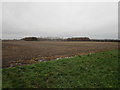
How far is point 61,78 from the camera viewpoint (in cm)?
882

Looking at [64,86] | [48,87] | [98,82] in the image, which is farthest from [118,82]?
[48,87]

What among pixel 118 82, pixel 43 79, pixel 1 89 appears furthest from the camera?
pixel 43 79

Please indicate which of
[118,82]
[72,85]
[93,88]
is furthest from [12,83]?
[118,82]

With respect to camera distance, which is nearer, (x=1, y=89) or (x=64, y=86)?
(x=1, y=89)

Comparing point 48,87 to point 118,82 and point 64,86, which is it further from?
point 118,82

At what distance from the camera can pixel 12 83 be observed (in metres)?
7.71

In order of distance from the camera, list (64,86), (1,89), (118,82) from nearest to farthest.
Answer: (1,89) → (64,86) → (118,82)

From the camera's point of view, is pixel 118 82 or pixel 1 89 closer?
pixel 1 89

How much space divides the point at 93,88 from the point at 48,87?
319 cm

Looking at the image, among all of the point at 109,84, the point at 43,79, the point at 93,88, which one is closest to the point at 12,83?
the point at 43,79

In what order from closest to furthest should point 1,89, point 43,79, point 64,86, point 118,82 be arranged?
point 1,89 → point 64,86 → point 118,82 → point 43,79

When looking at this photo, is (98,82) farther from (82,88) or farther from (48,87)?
(48,87)

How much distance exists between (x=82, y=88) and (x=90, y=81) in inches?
52.9

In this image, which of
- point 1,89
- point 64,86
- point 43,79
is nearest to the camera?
point 1,89
